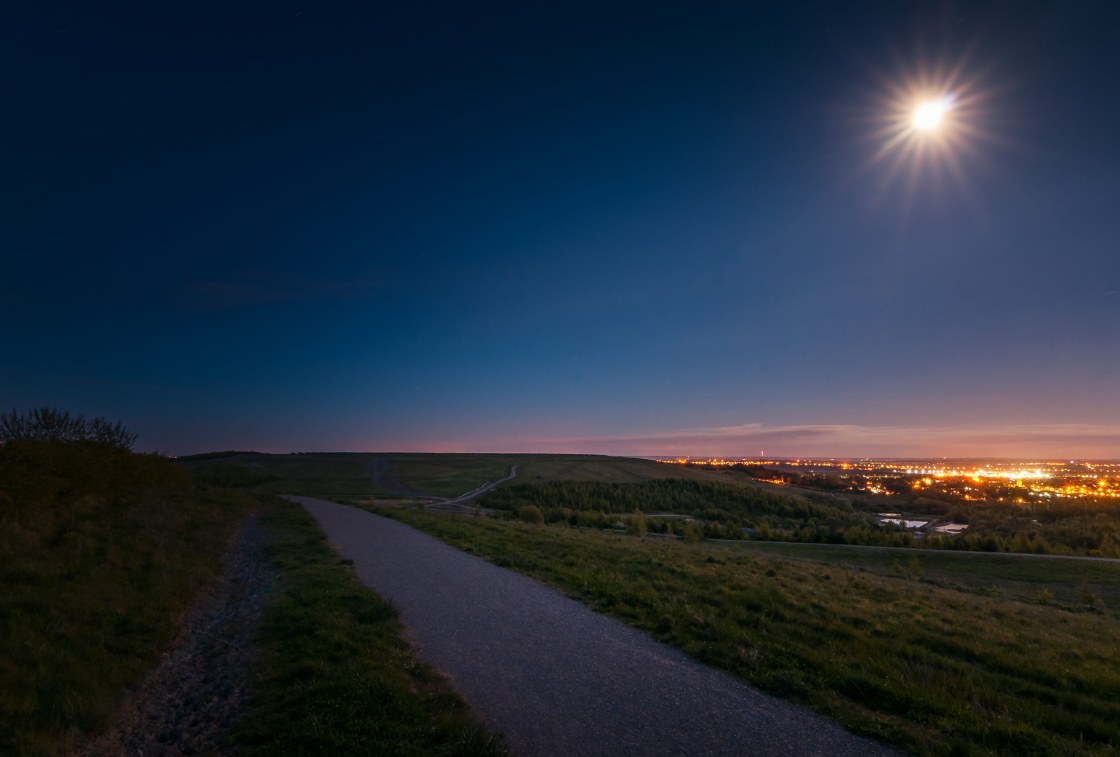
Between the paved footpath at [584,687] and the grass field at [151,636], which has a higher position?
the grass field at [151,636]

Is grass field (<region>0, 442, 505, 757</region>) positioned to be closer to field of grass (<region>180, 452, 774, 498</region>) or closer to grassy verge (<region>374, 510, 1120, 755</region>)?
grassy verge (<region>374, 510, 1120, 755</region>)

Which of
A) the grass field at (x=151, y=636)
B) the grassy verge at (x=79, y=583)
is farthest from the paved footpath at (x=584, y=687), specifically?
the grassy verge at (x=79, y=583)

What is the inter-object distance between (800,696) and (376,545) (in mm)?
16102

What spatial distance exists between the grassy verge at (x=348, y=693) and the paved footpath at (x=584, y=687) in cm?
45

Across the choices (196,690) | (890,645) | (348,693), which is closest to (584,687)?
(348,693)

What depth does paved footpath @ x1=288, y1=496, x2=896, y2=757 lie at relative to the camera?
5406 millimetres

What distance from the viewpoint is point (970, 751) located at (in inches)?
205

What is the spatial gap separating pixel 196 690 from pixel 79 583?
6012 mm

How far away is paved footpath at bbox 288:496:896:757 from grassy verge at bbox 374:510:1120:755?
61 cm

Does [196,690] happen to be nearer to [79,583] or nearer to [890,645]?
[79,583]

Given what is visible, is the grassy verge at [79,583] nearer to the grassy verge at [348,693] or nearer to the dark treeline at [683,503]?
the grassy verge at [348,693]

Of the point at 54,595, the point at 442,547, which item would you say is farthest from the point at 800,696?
the point at 442,547

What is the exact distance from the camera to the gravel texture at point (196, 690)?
18.8 feet

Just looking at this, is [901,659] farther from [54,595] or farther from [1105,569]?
[1105,569]
